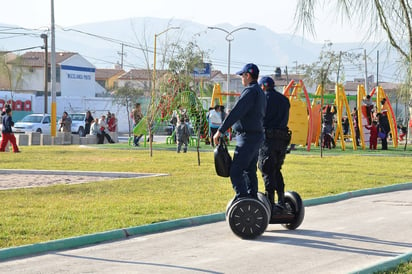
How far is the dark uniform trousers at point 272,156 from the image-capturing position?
1058cm

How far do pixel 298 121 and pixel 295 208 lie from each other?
887 inches

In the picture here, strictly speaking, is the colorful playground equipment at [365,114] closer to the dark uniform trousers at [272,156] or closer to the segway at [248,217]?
the dark uniform trousers at [272,156]

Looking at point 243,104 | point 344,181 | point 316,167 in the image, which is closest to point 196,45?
point 316,167

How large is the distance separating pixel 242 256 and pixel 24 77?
84146 millimetres

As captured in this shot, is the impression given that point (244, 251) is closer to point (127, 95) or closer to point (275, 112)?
point (275, 112)

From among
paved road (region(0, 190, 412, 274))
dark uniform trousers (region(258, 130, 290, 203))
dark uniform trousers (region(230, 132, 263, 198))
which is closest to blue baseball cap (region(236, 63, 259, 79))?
dark uniform trousers (region(230, 132, 263, 198))

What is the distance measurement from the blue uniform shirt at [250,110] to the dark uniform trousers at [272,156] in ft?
1.67

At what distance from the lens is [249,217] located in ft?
32.4

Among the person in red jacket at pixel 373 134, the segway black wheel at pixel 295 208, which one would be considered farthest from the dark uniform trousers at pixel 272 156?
the person in red jacket at pixel 373 134

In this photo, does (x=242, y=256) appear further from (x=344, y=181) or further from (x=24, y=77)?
(x=24, y=77)

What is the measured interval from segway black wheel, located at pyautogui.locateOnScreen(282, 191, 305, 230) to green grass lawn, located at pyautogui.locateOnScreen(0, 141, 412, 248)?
1.65 metres

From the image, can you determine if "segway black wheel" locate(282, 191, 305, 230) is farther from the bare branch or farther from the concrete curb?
the bare branch

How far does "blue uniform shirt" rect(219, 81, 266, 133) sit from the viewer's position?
32.6 ft

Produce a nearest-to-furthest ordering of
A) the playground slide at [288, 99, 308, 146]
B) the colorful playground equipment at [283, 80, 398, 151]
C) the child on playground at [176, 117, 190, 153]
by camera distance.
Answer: the child on playground at [176, 117, 190, 153], the playground slide at [288, 99, 308, 146], the colorful playground equipment at [283, 80, 398, 151]
